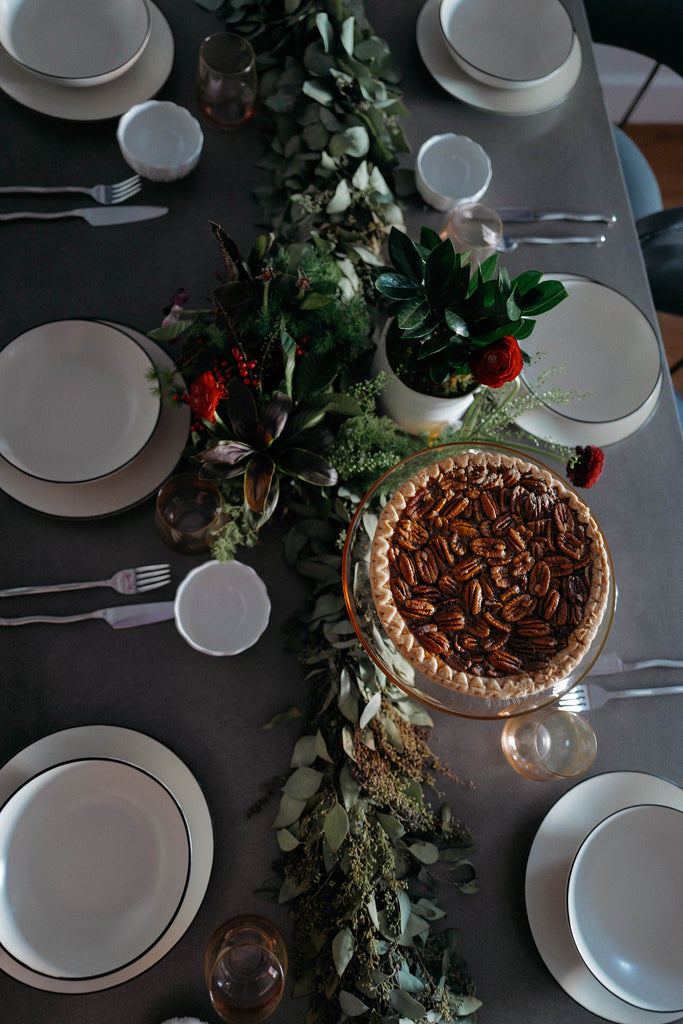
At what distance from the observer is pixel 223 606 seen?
106cm

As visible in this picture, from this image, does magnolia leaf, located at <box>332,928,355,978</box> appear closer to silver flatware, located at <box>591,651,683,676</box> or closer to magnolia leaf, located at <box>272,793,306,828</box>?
magnolia leaf, located at <box>272,793,306,828</box>

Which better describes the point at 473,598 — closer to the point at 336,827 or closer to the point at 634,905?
the point at 336,827

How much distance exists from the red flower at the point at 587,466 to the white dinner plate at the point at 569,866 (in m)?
0.42

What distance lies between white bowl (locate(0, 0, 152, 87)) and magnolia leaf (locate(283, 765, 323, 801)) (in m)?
1.23

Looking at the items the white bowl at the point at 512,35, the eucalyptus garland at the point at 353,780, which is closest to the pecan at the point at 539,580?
the eucalyptus garland at the point at 353,780

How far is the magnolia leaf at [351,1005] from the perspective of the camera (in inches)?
33.1

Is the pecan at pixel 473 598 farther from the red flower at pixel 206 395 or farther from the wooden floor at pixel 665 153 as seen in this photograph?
the wooden floor at pixel 665 153

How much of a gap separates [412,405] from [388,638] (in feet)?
1.09

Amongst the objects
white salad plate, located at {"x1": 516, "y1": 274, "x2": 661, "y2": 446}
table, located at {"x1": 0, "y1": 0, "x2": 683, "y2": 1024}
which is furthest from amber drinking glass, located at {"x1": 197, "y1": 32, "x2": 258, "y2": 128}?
white salad plate, located at {"x1": 516, "y1": 274, "x2": 661, "y2": 446}

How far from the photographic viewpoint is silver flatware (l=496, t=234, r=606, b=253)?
4.35ft

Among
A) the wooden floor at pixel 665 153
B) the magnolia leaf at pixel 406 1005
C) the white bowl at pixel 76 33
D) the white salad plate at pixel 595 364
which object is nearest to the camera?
the magnolia leaf at pixel 406 1005

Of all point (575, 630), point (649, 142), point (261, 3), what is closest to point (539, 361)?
point (575, 630)

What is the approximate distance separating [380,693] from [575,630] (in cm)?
27

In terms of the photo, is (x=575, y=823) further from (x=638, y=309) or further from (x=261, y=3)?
(x=261, y=3)
